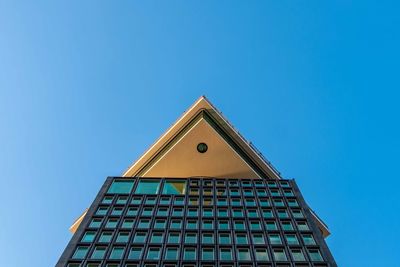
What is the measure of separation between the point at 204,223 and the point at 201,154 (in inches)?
921

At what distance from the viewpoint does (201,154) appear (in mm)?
64062

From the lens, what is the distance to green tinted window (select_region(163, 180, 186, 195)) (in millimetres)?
49219

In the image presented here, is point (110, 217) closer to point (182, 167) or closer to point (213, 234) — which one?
point (213, 234)

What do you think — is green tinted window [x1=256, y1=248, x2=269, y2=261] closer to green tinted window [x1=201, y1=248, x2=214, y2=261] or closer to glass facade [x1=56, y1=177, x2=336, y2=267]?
glass facade [x1=56, y1=177, x2=336, y2=267]

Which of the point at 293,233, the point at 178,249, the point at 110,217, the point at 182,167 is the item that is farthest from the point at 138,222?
the point at 182,167

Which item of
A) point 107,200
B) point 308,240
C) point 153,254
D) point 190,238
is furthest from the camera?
point 107,200

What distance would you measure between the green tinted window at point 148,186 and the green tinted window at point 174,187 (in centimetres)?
Answer: 96

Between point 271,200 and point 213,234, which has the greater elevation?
point 271,200

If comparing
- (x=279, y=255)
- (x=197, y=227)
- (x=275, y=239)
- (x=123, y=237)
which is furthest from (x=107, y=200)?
(x=279, y=255)

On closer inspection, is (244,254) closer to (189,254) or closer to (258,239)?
(258,239)

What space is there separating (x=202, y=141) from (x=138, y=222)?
23917 millimetres

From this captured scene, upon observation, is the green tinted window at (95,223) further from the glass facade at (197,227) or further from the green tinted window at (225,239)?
the green tinted window at (225,239)

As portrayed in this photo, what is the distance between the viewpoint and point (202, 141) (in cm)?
6378

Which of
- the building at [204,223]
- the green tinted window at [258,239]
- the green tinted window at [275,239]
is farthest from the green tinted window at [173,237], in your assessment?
the green tinted window at [275,239]
